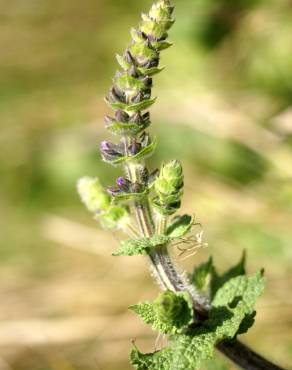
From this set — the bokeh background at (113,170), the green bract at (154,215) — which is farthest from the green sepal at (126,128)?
the bokeh background at (113,170)

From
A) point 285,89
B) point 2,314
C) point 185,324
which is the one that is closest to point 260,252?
point 285,89

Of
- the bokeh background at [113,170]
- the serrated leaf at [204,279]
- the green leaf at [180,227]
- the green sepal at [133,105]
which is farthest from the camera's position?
the bokeh background at [113,170]

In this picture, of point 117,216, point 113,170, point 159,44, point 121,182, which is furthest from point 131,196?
point 113,170

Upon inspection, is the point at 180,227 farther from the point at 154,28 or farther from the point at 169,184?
the point at 154,28

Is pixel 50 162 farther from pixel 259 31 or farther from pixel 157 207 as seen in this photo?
pixel 157 207

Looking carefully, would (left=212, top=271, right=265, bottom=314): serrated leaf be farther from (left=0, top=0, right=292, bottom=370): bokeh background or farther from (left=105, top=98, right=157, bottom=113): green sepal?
(left=105, top=98, right=157, bottom=113): green sepal

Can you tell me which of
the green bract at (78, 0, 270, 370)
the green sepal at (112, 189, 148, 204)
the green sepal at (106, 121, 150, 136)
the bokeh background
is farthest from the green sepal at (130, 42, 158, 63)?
the bokeh background

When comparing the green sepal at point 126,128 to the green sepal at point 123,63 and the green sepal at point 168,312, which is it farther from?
the green sepal at point 168,312
